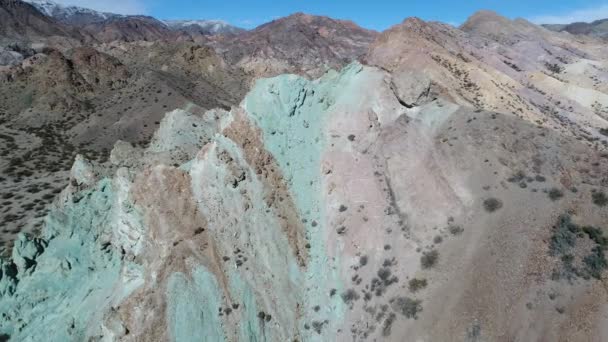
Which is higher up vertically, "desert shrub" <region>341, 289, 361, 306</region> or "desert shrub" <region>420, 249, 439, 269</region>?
"desert shrub" <region>420, 249, 439, 269</region>

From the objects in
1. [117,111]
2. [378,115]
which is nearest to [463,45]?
[378,115]

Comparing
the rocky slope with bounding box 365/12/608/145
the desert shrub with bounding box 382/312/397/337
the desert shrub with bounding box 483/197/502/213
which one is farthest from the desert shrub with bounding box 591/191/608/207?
the rocky slope with bounding box 365/12/608/145

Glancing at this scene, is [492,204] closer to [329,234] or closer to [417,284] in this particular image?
[417,284]

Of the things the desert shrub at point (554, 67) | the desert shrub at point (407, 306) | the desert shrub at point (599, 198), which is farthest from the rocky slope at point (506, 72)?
the desert shrub at point (407, 306)

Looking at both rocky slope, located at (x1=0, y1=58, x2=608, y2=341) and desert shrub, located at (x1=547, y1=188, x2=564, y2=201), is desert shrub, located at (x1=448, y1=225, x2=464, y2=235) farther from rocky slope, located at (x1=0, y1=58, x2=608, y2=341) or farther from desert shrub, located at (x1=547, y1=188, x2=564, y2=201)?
desert shrub, located at (x1=547, y1=188, x2=564, y2=201)

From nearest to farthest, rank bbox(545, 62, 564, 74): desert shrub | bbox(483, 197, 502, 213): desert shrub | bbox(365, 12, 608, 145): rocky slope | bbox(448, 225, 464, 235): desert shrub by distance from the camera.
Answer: bbox(448, 225, 464, 235): desert shrub → bbox(483, 197, 502, 213): desert shrub → bbox(365, 12, 608, 145): rocky slope → bbox(545, 62, 564, 74): desert shrub

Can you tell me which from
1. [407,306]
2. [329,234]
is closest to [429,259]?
[407,306]
